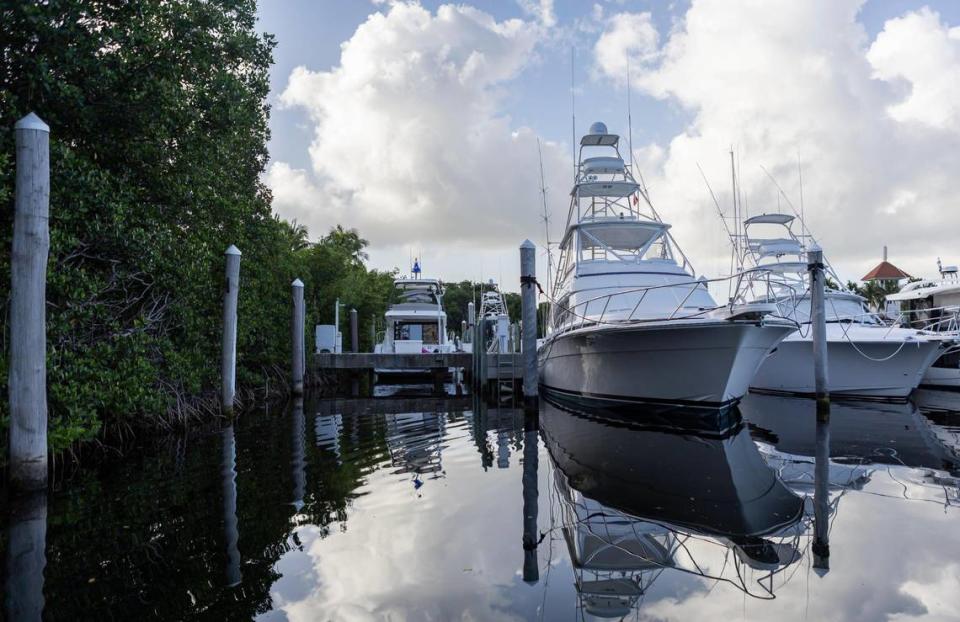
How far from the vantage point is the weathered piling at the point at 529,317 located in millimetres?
13156

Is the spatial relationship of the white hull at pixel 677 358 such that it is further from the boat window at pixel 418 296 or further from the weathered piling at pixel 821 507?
the boat window at pixel 418 296

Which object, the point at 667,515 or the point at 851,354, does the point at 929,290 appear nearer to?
the point at 851,354

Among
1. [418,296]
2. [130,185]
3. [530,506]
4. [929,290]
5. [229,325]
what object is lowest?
[530,506]

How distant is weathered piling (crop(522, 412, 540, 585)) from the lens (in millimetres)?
4504

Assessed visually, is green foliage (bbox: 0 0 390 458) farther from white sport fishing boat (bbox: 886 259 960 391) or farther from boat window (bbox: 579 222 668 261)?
white sport fishing boat (bbox: 886 259 960 391)

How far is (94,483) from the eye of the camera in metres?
7.27

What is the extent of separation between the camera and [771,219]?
20438 millimetres

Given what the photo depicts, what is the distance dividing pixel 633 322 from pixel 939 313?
1817cm

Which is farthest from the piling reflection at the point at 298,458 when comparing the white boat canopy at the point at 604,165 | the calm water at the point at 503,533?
the white boat canopy at the point at 604,165

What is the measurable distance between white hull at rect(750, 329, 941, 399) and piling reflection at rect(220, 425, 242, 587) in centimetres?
1399

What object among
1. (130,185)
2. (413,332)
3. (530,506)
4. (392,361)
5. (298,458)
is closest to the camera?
(530,506)

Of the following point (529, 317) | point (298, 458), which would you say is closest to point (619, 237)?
point (529, 317)

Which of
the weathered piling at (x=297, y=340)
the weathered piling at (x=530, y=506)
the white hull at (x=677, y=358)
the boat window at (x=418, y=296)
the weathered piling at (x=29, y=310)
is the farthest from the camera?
the boat window at (x=418, y=296)

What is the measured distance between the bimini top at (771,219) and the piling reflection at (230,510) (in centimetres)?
1767
